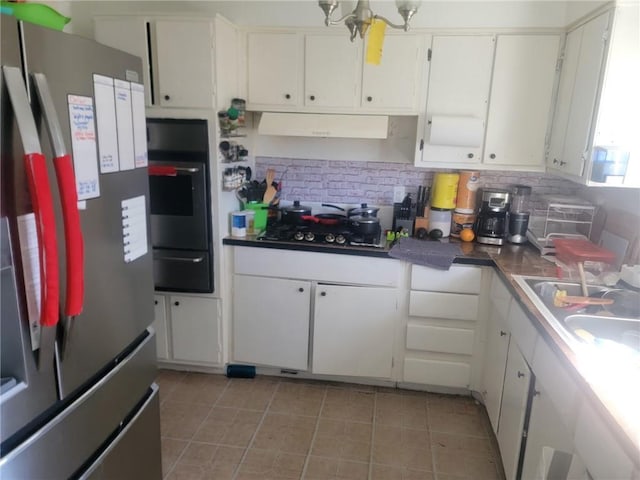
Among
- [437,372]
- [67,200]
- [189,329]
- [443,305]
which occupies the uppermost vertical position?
[67,200]

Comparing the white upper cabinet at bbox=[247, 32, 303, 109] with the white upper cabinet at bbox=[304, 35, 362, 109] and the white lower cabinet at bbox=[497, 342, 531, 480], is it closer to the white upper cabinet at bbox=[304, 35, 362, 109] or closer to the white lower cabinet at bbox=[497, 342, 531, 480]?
the white upper cabinet at bbox=[304, 35, 362, 109]

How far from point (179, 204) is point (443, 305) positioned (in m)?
1.61

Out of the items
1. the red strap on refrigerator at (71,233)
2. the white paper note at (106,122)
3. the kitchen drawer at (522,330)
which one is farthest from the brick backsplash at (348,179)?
the red strap on refrigerator at (71,233)

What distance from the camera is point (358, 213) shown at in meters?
2.92

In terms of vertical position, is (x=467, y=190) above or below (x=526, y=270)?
above

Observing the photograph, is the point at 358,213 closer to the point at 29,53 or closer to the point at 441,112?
the point at 441,112

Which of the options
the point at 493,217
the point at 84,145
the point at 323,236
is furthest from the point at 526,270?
the point at 84,145

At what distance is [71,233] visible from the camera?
1090 mm

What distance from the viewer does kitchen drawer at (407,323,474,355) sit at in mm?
2672

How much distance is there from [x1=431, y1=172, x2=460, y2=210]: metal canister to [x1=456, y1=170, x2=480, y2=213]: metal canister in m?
0.03

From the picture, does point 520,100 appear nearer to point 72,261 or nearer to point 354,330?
point 354,330

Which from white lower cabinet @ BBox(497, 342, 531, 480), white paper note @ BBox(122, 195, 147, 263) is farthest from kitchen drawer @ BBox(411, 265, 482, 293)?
white paper note @ BBox(122, 195, 147, 263)

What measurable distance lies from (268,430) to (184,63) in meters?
2.01

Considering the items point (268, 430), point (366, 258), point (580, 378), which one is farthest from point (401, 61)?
point (268, 430)
